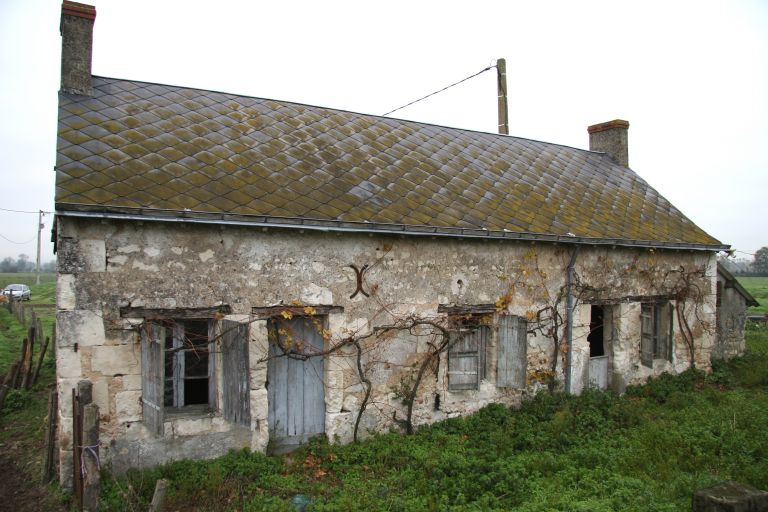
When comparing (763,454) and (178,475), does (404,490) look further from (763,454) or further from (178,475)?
(763,454)

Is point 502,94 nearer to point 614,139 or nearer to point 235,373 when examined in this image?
point 614,139

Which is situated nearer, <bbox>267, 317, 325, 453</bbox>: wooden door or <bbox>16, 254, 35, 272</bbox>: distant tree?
<bbox>267, 317, 325, 453</bbox>: wooden door

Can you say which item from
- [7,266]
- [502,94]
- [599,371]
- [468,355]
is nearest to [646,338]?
[599,371]

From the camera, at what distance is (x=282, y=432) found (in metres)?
7.16

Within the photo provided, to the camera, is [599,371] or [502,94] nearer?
[599,371]

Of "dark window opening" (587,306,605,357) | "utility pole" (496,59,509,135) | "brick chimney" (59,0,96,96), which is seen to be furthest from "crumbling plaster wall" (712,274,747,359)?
"brick chimney" (59,0,96,96)

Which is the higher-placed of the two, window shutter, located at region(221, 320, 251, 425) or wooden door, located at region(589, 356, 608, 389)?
window shutter, located at region(221, 320, 251, 425)

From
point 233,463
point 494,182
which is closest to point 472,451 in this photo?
point 233,463

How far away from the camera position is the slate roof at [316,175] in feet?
21.4

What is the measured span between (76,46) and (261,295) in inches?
196

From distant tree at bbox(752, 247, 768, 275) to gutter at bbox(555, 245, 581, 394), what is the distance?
46942mm

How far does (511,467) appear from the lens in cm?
621

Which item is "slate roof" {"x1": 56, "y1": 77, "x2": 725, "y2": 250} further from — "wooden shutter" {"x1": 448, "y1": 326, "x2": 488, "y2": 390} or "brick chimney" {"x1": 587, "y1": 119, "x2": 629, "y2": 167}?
"brick chimney" {"x1": 587, "y1": 119, "x2": 629, "y2": 167}

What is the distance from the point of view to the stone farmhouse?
6070 millimetres
